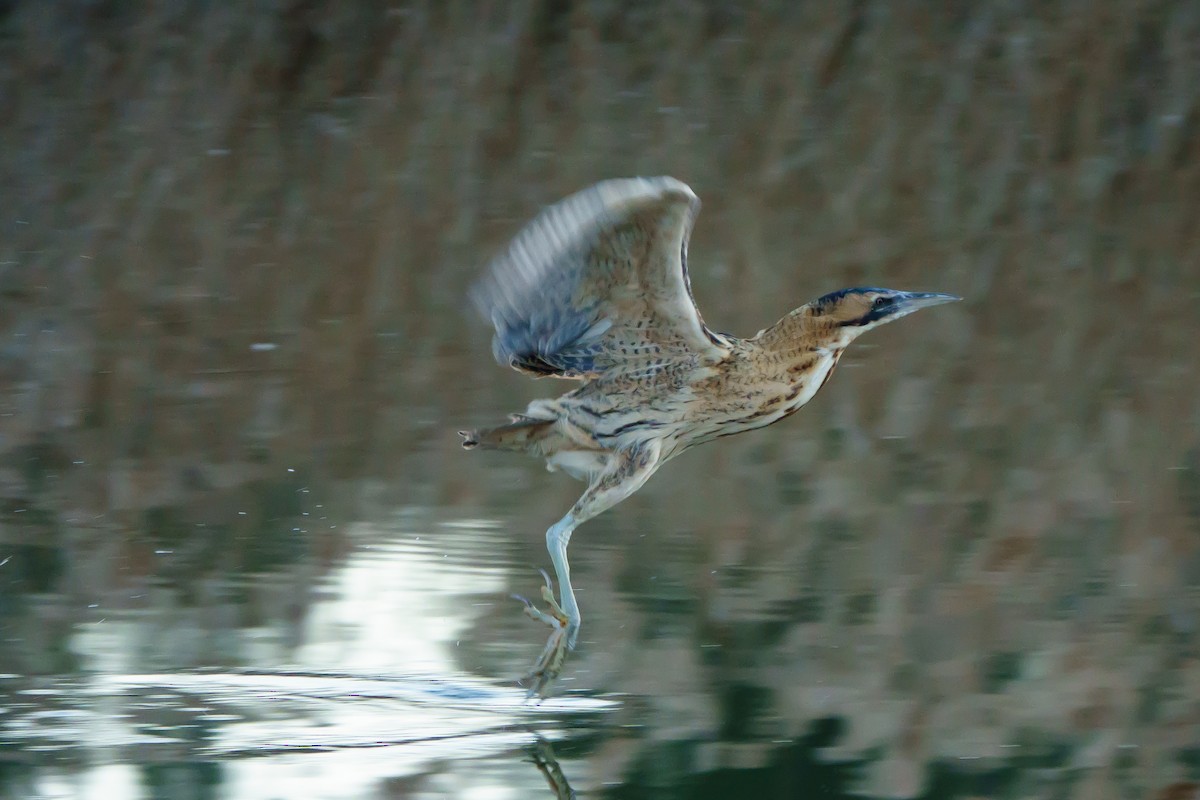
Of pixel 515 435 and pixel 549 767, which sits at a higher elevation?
pixel 515 435

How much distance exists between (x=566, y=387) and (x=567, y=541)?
2.72m

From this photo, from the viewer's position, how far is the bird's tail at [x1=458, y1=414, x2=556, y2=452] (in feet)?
16.0

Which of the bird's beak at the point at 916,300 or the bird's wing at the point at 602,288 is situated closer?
the bird's wing at the point at 602,288

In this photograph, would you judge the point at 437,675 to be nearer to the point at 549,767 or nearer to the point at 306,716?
the point at 306,716

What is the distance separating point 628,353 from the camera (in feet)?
15.5

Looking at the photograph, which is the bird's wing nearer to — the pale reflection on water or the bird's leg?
the bird's leg

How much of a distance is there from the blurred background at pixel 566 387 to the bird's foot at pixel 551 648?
0.13 m

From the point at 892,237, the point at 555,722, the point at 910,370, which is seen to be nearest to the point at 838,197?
the point at 892,237

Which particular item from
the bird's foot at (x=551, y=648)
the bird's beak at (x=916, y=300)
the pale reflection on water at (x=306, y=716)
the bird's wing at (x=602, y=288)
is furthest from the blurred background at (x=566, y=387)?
the bird's beak at (x=916, y=300)

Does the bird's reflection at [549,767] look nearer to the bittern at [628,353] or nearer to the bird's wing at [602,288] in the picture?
the bittern at [628,353]

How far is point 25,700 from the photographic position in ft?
13.8

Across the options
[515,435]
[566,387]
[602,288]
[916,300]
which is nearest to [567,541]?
[515,435]

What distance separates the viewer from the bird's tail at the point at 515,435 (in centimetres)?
489

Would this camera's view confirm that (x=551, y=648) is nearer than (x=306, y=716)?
No
